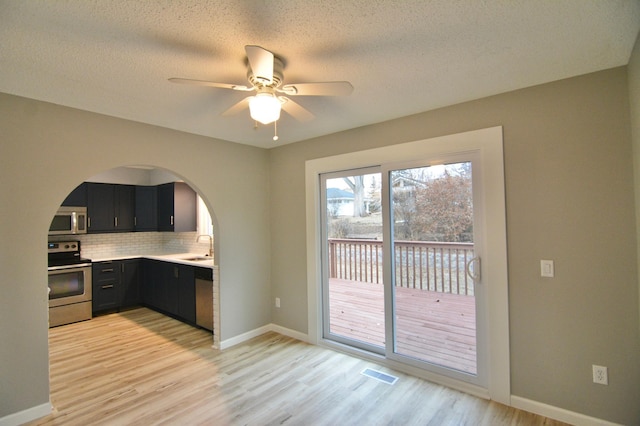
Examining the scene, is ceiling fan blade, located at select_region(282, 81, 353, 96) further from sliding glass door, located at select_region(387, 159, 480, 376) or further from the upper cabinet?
the upper cabinet

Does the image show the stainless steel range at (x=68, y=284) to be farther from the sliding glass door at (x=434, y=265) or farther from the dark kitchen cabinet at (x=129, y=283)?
the sliding glass door at (x=434, y=265)

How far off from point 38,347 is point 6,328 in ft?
0.87

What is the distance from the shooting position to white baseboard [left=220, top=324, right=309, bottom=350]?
356 cm

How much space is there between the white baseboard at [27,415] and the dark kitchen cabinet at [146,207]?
340 cm

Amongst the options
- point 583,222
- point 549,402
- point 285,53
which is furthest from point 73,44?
point 549,402

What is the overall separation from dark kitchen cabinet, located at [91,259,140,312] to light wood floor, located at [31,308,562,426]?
999mm

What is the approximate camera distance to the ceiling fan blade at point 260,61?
1380 mm

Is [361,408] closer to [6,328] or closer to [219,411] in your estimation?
[219,411]

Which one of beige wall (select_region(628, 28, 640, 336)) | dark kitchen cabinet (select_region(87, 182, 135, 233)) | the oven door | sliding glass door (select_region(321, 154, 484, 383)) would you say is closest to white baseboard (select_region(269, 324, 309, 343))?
sliding glass door (select_region(321, 154, 484, 383))

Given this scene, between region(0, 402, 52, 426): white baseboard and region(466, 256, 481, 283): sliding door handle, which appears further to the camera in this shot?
region(466, 256, 481, 283): sliding door handle

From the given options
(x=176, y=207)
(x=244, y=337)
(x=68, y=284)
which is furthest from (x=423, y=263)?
(x=68, y=284)

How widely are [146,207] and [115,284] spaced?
140 cm

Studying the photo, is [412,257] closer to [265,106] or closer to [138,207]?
[265,106]

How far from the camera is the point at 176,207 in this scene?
508 centimetres
